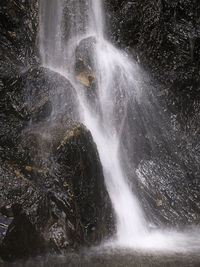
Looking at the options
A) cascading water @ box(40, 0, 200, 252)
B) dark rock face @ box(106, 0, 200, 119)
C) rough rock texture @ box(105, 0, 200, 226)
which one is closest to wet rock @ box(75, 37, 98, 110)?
cascading water @ box(40, 0, 200, 252)

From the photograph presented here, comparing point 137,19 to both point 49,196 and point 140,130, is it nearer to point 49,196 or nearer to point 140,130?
point 140,130

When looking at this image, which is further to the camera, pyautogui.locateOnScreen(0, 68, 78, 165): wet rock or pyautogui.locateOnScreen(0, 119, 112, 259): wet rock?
pyautogui.locateOnScreen(0, 68, 78, 165): wet rock

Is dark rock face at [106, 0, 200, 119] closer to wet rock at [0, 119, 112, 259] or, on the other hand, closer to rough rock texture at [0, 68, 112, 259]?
rough rock texture at [0, 68, 112, 259]

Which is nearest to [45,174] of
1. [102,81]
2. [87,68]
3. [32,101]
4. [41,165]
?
[41,165]

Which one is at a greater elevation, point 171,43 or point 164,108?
point 171,43

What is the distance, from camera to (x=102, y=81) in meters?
6.61

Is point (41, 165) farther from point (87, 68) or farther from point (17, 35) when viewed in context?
point (87, 68)

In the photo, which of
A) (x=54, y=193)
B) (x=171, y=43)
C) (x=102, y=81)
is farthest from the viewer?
(x=171, y=43)

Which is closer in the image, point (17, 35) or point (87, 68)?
point (17, 35)

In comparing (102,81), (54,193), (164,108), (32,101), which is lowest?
(54,193)

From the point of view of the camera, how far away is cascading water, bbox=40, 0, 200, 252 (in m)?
4.75

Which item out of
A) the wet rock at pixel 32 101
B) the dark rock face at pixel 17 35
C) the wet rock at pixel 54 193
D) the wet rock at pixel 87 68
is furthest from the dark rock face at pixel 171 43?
the wet rock at pixel 54 193

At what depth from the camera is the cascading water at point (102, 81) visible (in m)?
4.75

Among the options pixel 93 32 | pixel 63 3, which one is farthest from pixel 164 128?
pixel 63 3
